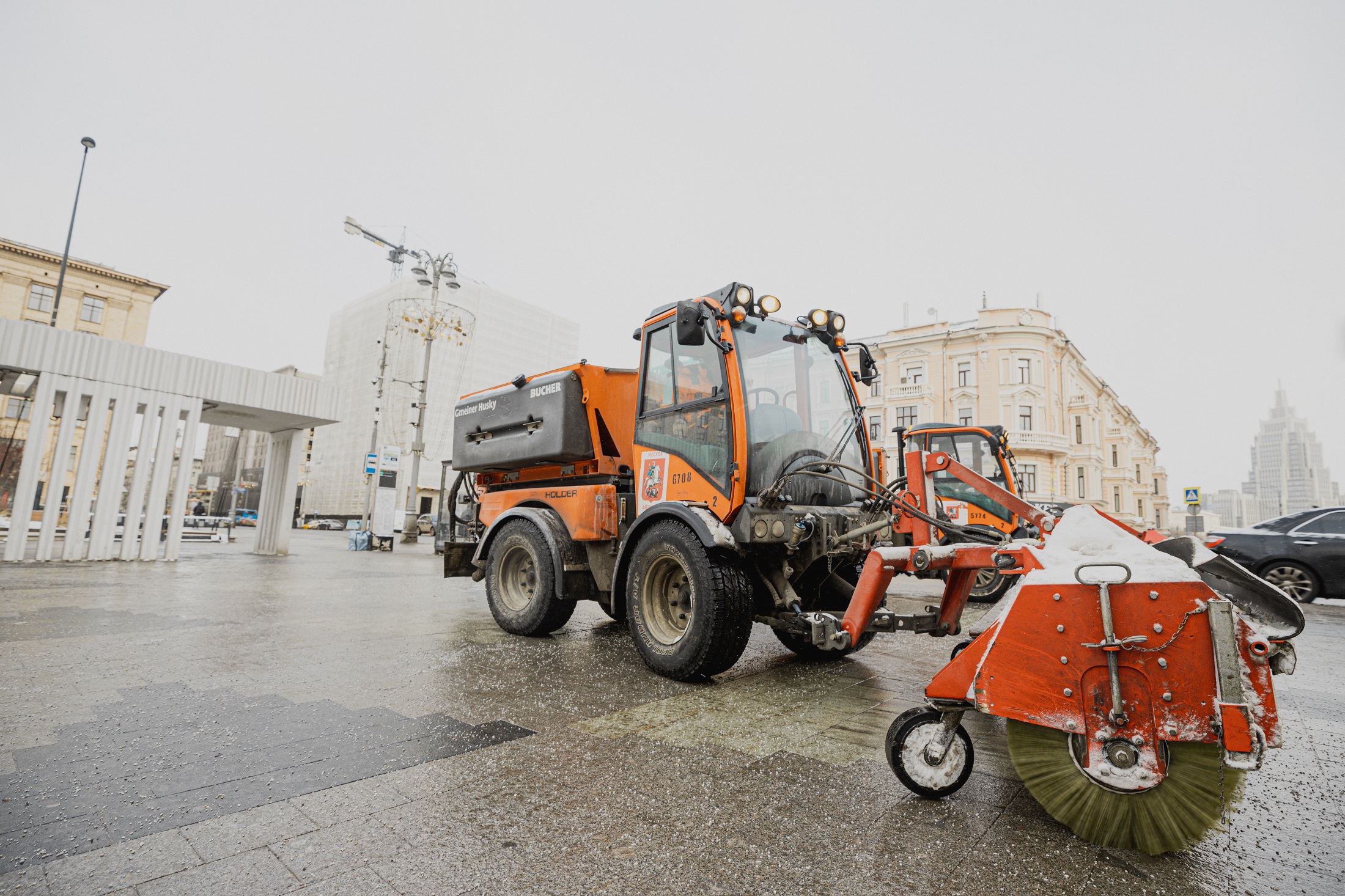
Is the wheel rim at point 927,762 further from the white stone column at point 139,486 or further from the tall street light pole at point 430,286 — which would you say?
the tall street light pole at point 430,286

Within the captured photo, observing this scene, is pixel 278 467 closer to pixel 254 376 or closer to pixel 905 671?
pixel 254 376

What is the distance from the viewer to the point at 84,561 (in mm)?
12305

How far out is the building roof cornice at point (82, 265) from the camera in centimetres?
4100

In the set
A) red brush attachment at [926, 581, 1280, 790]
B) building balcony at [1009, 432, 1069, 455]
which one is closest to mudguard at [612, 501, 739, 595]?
red brush attachment at [926, 581, 1280, 790]

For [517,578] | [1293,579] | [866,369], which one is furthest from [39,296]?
[1293,579]

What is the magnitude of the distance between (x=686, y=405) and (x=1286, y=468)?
23495 cm

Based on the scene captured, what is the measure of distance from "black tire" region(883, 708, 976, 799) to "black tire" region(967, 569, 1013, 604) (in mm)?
7891

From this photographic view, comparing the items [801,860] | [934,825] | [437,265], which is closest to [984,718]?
[934,825]

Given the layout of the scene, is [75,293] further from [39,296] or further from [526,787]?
[526,787]

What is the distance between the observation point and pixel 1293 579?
9.02m

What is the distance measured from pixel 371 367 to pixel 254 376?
3740cm

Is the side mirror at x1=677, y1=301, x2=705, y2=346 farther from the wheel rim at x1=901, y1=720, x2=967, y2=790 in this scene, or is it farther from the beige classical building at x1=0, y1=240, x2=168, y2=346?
the beige classical building at x1=0, y1=240, x2=168, y2=346

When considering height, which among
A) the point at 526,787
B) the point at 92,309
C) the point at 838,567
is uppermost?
the point at 92,309

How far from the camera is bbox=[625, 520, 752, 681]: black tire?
4070 mm
